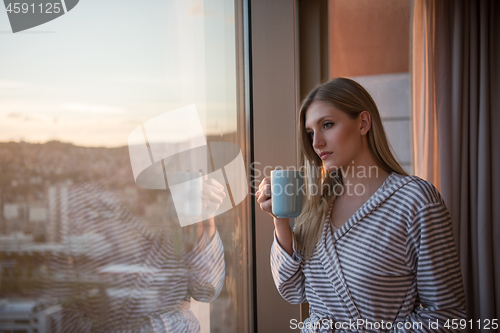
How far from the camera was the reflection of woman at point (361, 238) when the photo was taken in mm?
893

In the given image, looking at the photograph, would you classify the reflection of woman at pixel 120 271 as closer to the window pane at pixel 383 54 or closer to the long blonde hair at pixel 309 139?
the long blonde hair at pixel 309 139

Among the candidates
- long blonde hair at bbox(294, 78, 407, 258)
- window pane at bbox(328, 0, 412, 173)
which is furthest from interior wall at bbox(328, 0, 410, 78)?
long blonde hair at bbox(294, 78, 407, 258)

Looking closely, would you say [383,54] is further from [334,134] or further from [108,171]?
[108,171]

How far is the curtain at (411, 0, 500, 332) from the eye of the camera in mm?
1743

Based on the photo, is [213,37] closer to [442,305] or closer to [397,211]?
[397,211]

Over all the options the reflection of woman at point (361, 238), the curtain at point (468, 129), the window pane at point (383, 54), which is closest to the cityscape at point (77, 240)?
the reflection of woman at point (361, 238)

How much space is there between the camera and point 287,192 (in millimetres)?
896

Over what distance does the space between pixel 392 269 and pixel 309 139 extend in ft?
1.51

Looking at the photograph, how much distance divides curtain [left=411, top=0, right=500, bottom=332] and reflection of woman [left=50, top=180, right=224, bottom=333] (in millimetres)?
1466

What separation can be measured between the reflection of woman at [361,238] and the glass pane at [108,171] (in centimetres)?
28

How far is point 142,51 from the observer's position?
655 millimetres

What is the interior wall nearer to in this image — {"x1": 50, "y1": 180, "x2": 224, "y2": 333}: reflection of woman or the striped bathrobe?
the striped bathrobe

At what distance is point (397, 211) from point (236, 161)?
470 millimetres

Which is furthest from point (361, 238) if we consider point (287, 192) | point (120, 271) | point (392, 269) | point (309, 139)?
point (120, 271)
